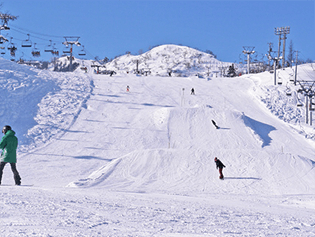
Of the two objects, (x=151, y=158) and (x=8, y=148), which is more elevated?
(x=8, y=148)

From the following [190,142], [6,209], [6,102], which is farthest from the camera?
[6,102]

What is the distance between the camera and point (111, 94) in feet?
140

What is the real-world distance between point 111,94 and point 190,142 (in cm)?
1610

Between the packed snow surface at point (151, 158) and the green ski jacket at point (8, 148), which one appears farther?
the green ski jacket at point (8, 148)

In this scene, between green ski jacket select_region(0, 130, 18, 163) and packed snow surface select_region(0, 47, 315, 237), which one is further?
green ski jacket select_region(0, 130, 18, 163)

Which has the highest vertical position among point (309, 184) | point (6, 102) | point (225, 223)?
point (6, 102)

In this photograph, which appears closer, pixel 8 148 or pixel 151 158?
pixel 8 148

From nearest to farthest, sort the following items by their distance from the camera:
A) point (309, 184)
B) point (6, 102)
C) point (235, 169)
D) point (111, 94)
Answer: point (309, 184), point (235, 169), point (6, 102), point (111, 94)

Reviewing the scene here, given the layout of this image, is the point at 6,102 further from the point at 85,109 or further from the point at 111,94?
the point at 111,94

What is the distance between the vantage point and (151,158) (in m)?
18.6

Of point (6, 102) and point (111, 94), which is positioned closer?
point (6, 102)

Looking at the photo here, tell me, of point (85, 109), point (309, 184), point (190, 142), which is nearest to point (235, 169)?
point (309, 184)

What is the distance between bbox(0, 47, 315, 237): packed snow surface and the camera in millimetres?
6758

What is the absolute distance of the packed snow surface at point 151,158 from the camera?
676 centimetres
